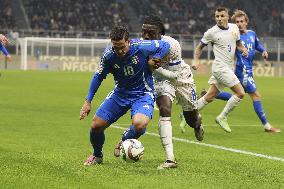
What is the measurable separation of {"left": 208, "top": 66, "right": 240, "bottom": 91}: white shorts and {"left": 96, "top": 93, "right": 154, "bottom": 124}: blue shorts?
5244mm

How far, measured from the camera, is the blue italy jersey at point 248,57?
47.6ft

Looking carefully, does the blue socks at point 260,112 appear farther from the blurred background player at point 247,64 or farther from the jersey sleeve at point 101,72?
the jersey sleeve at point 101,72

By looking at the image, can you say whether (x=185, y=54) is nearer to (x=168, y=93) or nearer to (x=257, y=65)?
(x=257, y=65)

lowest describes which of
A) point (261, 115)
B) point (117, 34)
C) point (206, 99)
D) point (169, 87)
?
point (261, 115)

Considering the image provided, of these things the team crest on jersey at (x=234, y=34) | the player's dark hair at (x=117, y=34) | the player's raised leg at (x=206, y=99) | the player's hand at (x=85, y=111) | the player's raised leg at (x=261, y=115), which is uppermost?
the player's dark hair at (x=117, y=34)

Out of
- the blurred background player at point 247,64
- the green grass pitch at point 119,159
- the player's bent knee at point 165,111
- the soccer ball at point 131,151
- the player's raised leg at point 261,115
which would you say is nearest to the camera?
the green grass pitch at point 119,159

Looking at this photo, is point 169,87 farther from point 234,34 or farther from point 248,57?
point 248,57

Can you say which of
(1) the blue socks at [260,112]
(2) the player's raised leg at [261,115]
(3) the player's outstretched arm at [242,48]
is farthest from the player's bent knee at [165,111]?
(1) the blue socks at [260,112]

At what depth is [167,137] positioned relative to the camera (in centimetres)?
852

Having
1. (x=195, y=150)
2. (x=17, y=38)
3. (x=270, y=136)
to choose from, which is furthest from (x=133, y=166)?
(x=17, y=38)

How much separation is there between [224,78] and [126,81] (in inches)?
215

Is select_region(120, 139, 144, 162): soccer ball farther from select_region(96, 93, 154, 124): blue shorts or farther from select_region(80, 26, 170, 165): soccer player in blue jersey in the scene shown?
select_region(96, 93, 154, 124): blue shorts

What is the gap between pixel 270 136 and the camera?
42.8ft

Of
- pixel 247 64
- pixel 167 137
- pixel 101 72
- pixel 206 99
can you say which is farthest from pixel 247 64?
pixel 101 72
